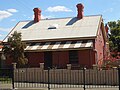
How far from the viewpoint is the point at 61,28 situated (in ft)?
119

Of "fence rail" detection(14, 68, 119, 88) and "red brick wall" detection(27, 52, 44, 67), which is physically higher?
"red brick wall" detection(27, 52, 44, 67)

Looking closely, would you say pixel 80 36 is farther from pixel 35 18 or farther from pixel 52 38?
pixel 35 18

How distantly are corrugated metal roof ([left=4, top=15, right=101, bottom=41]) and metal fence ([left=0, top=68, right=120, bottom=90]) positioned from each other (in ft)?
27.2

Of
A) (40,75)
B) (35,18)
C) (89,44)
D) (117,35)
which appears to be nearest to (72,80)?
(40,75)

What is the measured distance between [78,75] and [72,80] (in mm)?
773

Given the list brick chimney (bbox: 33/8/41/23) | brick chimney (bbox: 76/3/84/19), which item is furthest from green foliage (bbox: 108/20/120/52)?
brick chimney (bbox: 33/8/41/23)

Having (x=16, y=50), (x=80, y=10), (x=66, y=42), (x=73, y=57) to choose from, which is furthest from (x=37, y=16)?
(x=16, y=50)

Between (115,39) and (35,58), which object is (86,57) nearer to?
(35,58)

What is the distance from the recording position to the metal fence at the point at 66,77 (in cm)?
2323

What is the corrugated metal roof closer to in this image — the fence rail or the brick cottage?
the brick cottage

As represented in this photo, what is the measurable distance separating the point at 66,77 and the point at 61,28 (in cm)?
1233

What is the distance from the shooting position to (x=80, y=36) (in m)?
32.3

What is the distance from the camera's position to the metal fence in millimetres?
23234

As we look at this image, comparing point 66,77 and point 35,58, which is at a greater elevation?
point 35,58
